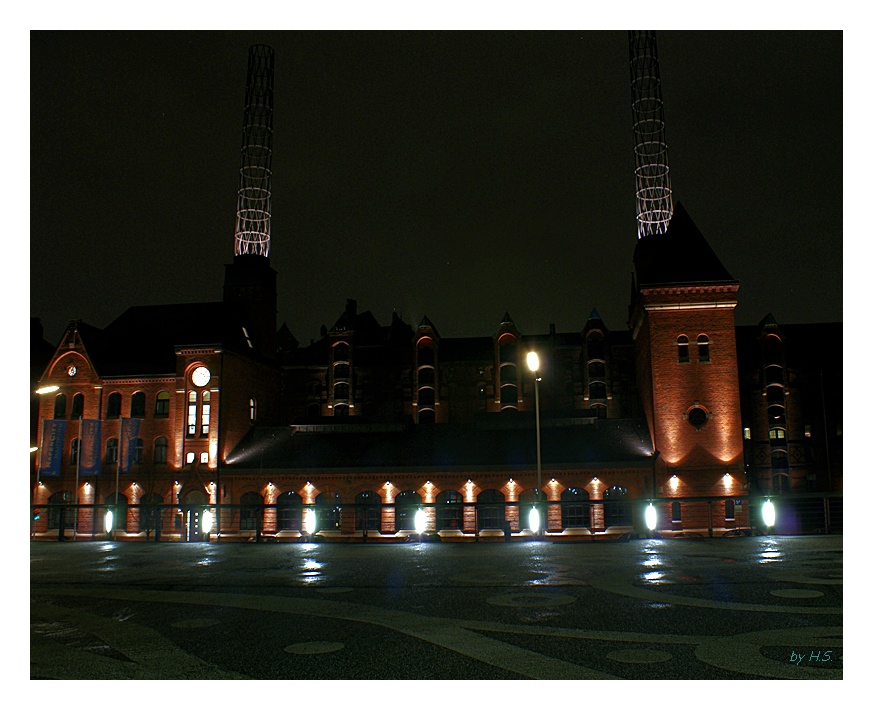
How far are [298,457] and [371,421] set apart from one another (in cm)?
564

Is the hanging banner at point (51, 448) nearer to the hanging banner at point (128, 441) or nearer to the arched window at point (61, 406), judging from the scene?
the hanging banner at point (128, 441)

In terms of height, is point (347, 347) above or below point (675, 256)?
below

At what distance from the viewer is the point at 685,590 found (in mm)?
11391

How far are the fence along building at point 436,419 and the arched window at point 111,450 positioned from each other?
0.48 feet

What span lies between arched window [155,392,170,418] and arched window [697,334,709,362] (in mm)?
31447

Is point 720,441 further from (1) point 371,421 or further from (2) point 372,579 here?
(2) point 372,579

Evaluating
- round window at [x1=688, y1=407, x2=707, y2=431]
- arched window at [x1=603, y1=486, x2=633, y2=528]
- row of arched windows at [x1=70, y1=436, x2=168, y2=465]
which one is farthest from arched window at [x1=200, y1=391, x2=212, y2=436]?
round window at [x1=688, y1=407, x2=707, y2=431]

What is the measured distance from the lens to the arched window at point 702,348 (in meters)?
41.8

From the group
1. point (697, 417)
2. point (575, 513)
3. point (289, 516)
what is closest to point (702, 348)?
point (697, 417)

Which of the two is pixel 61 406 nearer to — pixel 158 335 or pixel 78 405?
pixel 78 405

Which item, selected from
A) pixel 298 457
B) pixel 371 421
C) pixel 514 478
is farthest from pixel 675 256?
pixel 298 457

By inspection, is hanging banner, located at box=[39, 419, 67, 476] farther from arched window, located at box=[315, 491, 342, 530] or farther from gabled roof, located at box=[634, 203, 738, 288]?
gabled roof, located at box=[634, 203, 738, 288]

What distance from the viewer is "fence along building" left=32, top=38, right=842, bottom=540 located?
41.1 m

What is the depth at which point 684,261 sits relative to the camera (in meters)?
43.2
